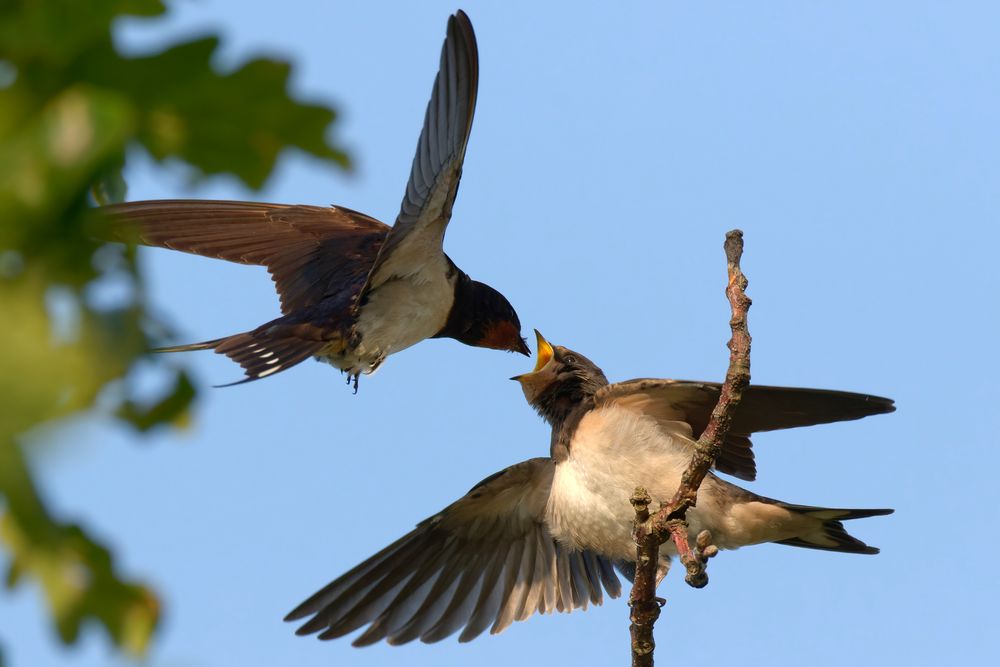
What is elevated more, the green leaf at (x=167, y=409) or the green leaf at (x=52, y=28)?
the green leaf at (x=52, y=28)

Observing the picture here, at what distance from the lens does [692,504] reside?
361 cm

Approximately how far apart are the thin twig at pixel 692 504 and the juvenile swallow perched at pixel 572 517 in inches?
34.1

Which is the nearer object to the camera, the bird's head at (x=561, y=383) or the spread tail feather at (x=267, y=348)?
the spread tail feather at (x=267, y=348)

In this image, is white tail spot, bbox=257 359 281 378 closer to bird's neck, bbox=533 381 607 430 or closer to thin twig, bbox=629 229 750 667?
bird's neck, bbox=533 381 607 430

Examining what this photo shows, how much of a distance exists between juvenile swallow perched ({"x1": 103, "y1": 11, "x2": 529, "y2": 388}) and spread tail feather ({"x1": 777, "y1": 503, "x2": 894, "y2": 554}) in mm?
1957

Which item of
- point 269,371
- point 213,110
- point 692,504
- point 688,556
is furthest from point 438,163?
point 213,110

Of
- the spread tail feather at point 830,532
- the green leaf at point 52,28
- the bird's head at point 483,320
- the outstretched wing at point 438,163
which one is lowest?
the green leaf at point 52,28

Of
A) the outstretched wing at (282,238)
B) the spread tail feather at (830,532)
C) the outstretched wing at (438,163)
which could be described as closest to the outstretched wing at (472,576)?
the spread tail feather at (830,532)

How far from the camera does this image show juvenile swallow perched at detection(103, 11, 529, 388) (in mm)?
4465

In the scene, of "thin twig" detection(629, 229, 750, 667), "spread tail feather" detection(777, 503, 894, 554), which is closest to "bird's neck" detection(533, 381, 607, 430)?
"spread tail feather" detection(777, 503, 894, 554)

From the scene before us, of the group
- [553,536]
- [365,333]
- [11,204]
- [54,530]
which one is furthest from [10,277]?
[365,333]

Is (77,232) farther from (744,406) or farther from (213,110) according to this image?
(744,406)

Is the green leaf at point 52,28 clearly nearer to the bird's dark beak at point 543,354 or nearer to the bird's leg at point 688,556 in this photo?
the bird's leg at point 688,556

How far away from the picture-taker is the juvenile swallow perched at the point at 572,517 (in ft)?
15.5
